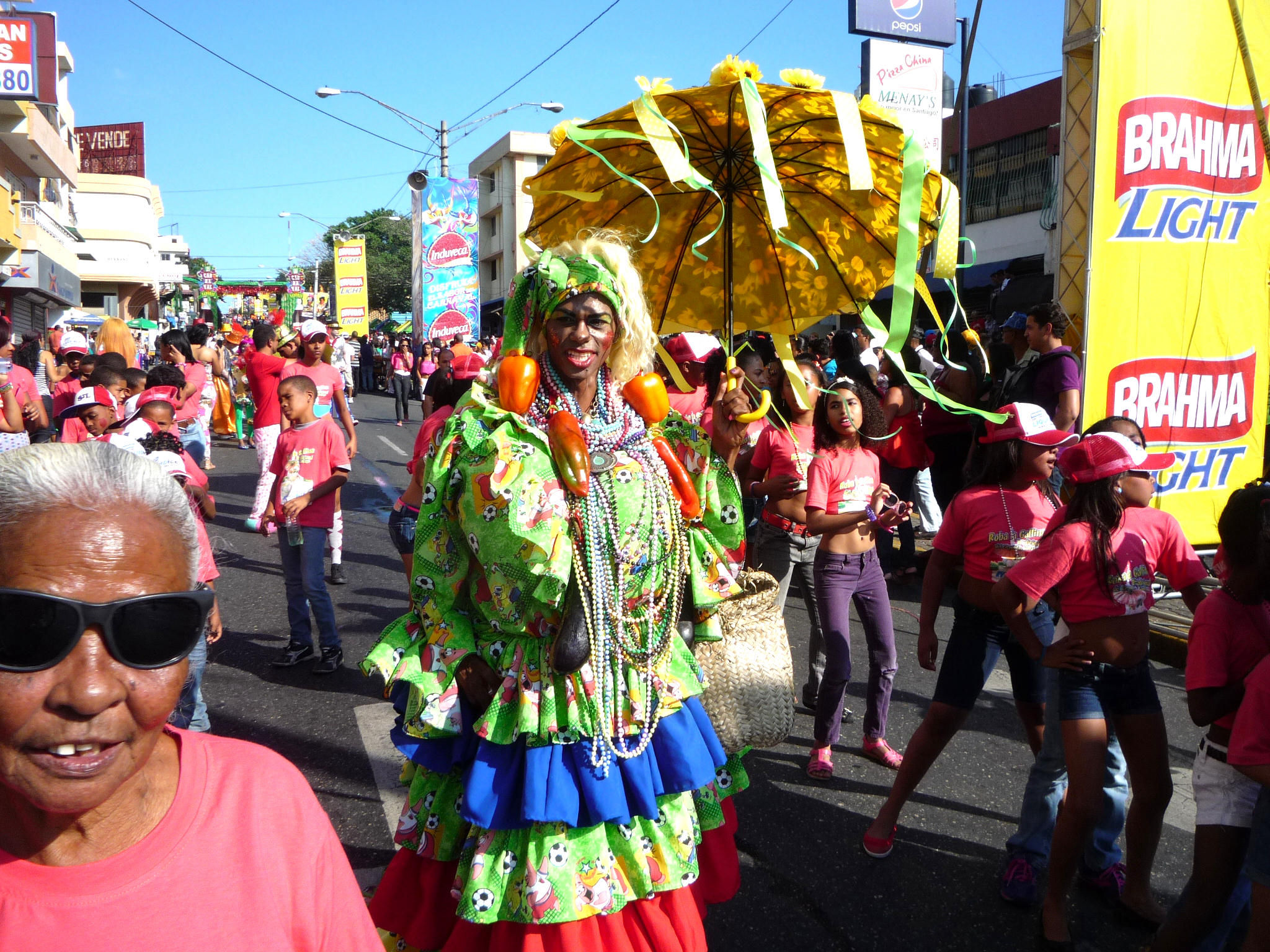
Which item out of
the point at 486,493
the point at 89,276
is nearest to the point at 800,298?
the point at 486,493

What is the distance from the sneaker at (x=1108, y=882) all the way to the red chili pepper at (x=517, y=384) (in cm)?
261

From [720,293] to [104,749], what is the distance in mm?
2506

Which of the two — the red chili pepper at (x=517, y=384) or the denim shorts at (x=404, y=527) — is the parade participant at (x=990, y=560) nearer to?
the red chili pepper at (x=517, y=384)

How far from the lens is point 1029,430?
3.47m

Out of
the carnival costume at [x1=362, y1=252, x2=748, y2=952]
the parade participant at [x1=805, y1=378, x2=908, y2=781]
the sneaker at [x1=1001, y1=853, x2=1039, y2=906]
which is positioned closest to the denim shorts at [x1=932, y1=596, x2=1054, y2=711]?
the sneaker at [x1=1001, y1=853, x2=1039, y2=906]

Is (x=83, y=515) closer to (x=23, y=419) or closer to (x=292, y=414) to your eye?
(x=292, y=414)

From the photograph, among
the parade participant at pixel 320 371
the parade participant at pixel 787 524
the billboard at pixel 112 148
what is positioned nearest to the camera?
the parade participant at pixel 787 524

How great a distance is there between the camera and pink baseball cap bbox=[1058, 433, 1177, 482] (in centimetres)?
297

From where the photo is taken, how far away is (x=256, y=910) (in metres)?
1.23

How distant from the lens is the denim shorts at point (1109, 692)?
9.90ft

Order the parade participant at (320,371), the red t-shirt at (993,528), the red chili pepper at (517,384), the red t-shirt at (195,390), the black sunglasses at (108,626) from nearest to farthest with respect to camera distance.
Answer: the black sunglasses at (108,626) < the red chili pepper at (517,384) < the red t-shirt at (993,528) < the parade participant at (320,371) < the red t-shirt at (195,390)

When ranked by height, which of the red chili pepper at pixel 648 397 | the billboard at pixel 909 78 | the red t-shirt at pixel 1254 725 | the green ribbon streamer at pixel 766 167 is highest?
the billboard at pixel 909 78

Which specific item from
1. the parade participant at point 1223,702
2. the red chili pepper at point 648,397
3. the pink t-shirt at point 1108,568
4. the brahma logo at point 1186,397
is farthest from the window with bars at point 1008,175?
the red chili pepper at point 648,397

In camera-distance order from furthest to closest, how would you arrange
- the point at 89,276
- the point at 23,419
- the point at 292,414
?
the point at 89,276 < the point at 23,419 < the point at 292,414
